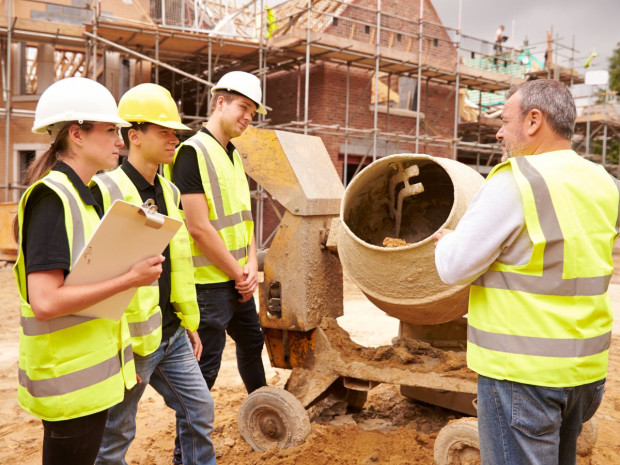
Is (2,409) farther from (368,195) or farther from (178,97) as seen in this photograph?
(178,97)

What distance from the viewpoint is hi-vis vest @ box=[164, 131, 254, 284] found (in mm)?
3096

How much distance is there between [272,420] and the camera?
3.50 m

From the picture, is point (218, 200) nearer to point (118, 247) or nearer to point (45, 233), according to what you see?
point (118, 247)

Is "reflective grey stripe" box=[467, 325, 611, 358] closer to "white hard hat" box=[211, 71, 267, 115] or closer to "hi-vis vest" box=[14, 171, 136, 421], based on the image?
"hi-vis vest" box=[14, 171, 136, 421]

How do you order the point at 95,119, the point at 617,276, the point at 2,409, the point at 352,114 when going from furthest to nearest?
the point at 352,114, the point at 617,276, the point at 2,409, the point at 95,119

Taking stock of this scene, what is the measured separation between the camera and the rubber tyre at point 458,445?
9.75 feet

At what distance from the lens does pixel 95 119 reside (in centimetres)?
197

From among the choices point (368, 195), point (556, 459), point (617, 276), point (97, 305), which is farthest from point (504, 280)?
Result: point (617, 276)

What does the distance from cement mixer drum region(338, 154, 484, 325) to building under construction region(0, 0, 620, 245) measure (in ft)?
28.3

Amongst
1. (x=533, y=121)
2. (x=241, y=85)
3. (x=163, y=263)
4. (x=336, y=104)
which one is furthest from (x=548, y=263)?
(x=336, y=104)

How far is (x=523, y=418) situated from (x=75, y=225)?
153 cm

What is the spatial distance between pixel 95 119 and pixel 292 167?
173 cm

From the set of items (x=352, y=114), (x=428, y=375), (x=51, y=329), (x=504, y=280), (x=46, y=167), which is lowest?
(x=428, y=375)

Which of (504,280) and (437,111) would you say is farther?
(437,111)
